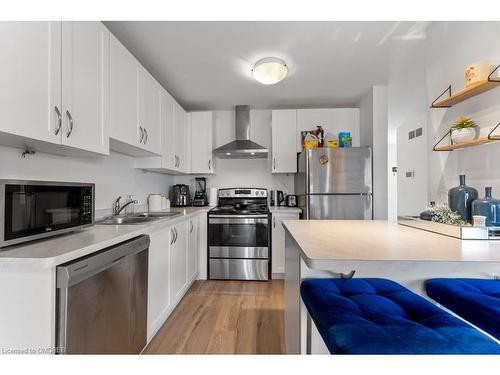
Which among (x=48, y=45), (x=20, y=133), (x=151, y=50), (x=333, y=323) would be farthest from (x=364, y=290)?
(x=151, y=50)

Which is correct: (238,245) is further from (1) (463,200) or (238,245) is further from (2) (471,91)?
(2) (471,91)

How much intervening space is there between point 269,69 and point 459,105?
1.44 meters

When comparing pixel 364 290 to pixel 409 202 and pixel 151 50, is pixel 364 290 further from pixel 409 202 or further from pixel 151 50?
pixel 409 202

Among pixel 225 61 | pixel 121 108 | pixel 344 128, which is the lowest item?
pixel 121 108

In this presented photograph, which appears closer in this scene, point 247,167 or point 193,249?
point 193,249

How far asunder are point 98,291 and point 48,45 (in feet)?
3.84

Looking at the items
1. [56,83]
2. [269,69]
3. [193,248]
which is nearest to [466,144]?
[269,69]

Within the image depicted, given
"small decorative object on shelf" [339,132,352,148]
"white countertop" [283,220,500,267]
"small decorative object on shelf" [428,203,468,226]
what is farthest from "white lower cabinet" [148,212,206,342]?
"small decorative object on shelf" [339,132,352,148]

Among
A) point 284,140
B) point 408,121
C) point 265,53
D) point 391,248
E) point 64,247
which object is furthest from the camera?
point 408,121

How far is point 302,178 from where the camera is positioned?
3.03 meters

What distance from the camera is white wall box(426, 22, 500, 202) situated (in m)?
1.38

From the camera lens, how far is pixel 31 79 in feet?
3.54

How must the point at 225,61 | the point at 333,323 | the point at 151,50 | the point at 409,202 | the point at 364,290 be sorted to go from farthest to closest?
the point at 409,202 → the point at 225,61 → the point at 151,50 → the point at 364,290 → the point at 333,323

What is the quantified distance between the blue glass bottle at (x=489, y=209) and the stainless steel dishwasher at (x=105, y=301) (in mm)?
1728
